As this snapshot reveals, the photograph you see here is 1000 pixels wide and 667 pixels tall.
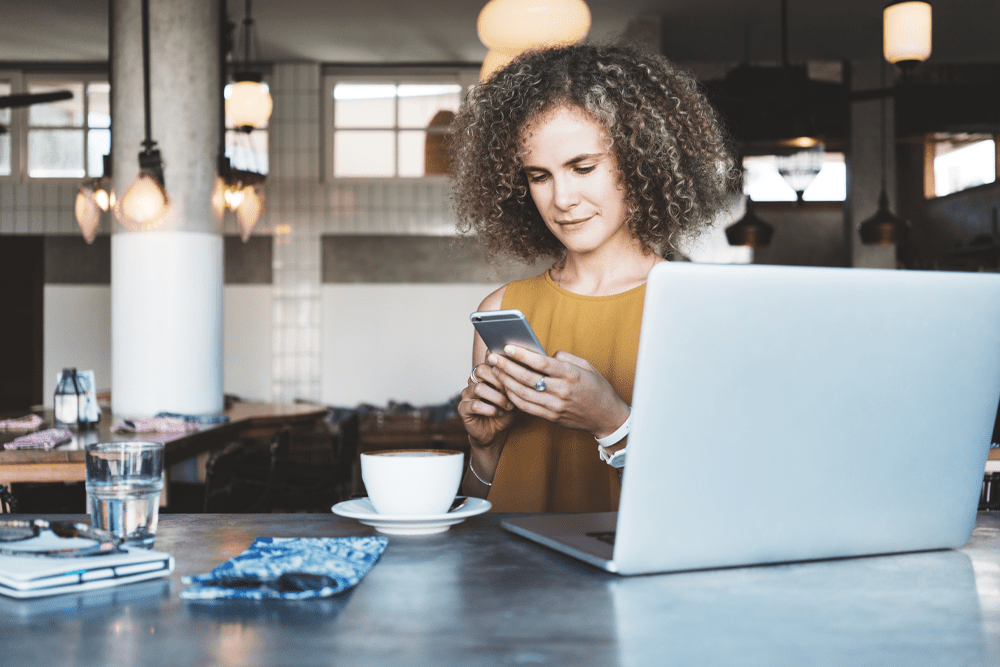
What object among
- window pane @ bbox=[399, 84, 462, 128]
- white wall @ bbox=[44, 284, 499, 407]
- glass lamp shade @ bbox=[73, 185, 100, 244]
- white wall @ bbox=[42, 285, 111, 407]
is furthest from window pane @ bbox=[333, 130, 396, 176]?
glass lamp shade @ bbox=[73, 185, 100, 244]

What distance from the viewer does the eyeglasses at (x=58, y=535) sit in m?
0.69

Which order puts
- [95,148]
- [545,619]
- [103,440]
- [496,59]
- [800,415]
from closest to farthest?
[545,619] → [800,415] → [496,59] → [103,440] → [95,148]

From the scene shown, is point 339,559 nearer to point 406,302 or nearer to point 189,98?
point 189,98

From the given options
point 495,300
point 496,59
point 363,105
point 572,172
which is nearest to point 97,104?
point 363,105

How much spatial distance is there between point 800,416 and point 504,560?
279 mm

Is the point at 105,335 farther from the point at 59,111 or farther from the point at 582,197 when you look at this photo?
the point at 582,197

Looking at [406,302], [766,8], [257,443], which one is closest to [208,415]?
[257,443]

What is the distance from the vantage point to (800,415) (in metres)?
0.71

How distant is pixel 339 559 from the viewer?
0.71 metres

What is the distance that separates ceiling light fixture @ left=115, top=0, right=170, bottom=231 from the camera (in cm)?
335

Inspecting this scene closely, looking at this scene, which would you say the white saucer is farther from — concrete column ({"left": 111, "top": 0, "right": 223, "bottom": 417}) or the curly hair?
concrete column ({"left": 111, "top": 0, "right": 223, "bottom": 417})

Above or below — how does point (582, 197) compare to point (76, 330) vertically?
above

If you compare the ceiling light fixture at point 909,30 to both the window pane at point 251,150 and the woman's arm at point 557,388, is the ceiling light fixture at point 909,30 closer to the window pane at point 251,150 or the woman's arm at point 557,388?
the woman's arm at point 557,388

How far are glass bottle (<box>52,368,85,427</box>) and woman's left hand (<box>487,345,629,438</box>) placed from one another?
110 inches
